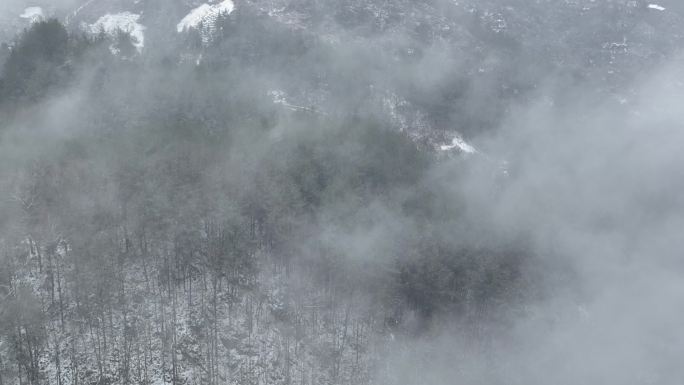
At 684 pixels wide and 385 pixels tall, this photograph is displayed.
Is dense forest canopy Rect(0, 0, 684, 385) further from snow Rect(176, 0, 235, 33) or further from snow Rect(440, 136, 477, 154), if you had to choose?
snow Rect(176, 0, 235, 33)

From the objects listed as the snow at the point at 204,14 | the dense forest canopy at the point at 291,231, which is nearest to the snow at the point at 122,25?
the dense forest canopy at the point at 291,231

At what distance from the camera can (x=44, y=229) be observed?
55000mm

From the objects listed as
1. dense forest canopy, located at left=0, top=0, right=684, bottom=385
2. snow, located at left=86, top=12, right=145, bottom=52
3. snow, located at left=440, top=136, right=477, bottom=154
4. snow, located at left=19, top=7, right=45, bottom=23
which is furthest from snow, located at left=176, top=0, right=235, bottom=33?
snow, located at left=440, top=136, right=477, bottom=154

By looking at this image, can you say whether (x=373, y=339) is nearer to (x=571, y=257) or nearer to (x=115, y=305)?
(x=115, y=305)

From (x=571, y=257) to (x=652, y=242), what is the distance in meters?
20.4

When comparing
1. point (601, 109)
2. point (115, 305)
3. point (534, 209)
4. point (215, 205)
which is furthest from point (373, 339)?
point (601, 109)

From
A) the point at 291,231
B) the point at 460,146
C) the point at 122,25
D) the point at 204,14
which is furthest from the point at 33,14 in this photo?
the point at 460,146

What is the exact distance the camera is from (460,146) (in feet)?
321

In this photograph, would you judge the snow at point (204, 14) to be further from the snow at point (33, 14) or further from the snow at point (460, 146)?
the snow at point (460, 146)

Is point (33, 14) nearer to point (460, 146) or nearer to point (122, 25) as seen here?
point (122, 25)

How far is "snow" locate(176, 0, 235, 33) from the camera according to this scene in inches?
4050

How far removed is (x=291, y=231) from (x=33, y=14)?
7904 cm

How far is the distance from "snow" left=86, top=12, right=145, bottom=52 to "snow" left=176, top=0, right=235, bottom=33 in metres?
6.96

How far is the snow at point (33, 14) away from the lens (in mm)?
106863
